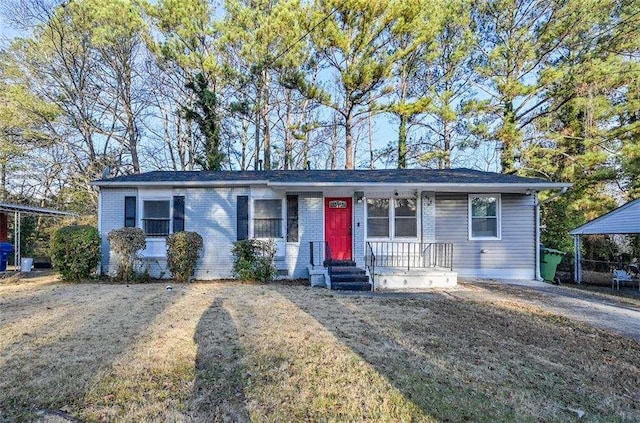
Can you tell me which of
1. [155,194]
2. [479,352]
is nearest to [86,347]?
[479,352]

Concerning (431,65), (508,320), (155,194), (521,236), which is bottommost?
(508,320)

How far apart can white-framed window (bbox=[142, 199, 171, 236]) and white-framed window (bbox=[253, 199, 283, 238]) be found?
256 centimetres

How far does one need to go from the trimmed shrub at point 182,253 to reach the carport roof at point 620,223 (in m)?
11.9

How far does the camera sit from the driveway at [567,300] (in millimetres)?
5719

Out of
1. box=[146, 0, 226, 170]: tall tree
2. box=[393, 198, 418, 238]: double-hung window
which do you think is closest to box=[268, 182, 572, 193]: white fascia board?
box=[393, 198, 418, 238]: double-hung window

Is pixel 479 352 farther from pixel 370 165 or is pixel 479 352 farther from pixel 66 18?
pixel 66 18

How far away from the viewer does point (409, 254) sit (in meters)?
10.1

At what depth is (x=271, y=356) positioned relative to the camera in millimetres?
3918

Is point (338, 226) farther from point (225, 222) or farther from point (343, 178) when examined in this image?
point (225, 222)

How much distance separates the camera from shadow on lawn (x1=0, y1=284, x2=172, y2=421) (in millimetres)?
2973

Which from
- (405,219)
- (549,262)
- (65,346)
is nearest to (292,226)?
(405,219)

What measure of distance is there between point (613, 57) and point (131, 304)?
19.2 metres

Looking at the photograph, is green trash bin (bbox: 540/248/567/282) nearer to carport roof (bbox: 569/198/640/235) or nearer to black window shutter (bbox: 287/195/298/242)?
carport roof (bbox: 569/198/640/235)

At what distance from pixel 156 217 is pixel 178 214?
2.22 ft
